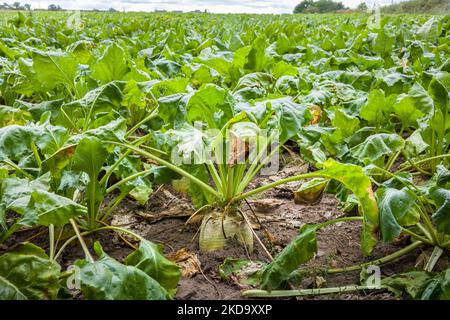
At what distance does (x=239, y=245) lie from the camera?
1871 mm

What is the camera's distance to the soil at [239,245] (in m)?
1.65

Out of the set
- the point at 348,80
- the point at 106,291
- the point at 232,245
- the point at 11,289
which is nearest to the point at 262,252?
the point at 232,245

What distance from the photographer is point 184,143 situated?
5.60 feet

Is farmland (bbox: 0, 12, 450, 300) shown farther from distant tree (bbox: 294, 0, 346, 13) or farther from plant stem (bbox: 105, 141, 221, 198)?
distant tree (bbox: 294, 0, 346, 13)

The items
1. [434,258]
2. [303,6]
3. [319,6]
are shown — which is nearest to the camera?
[434,258]

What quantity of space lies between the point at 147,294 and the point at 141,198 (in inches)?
36.3

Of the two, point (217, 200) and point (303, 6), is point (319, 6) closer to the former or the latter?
point (303, 6)

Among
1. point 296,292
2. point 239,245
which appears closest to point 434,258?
point 296,292

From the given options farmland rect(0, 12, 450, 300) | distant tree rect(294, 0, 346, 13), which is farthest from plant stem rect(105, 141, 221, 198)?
distant tree rect(294, 0, 346, 13)

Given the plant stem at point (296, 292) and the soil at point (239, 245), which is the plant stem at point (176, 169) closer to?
the soil at point (239, 245)

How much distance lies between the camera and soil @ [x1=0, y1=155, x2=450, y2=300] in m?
1.65

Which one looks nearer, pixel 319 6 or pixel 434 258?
pixel 434 258

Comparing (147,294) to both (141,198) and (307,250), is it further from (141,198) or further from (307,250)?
(141,198)

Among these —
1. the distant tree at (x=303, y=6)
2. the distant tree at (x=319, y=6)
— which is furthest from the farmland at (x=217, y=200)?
the distant tree at (x=303, y=6)
